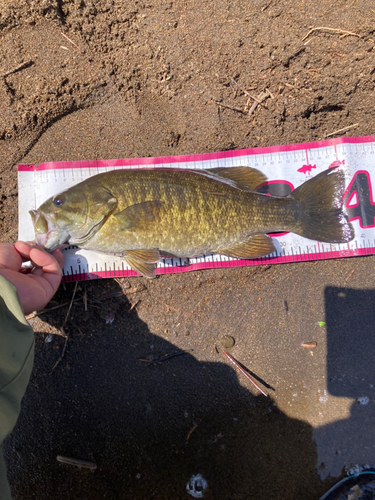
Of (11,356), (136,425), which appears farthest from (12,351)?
(136,425)

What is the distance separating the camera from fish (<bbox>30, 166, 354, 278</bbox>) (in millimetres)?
2463

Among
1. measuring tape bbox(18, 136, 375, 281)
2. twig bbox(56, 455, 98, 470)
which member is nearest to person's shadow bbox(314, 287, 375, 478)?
measuring tape bbox(18, 136, 375, 281)

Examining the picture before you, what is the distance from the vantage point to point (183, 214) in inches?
98.8

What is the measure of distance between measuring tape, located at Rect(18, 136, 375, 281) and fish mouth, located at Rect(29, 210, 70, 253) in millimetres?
390

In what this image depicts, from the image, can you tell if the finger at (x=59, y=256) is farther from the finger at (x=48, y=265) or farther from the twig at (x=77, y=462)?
the twig at (x=77, y=462)

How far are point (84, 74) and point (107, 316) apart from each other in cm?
Answer: 226

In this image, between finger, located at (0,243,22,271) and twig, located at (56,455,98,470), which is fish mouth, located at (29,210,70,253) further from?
twig, located at (56,455,98,470)

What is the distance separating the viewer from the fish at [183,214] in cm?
246

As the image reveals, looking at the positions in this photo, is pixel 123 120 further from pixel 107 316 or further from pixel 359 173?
pixel 359 173

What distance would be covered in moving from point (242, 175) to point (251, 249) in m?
0.66

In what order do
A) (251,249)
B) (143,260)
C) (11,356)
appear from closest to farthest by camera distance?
1. (11,356)
2. (143,260)
3. (251,249)

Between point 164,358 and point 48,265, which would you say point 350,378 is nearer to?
point 164,358

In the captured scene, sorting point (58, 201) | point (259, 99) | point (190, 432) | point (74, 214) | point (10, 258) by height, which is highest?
point (259, 99)

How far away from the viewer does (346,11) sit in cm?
281
